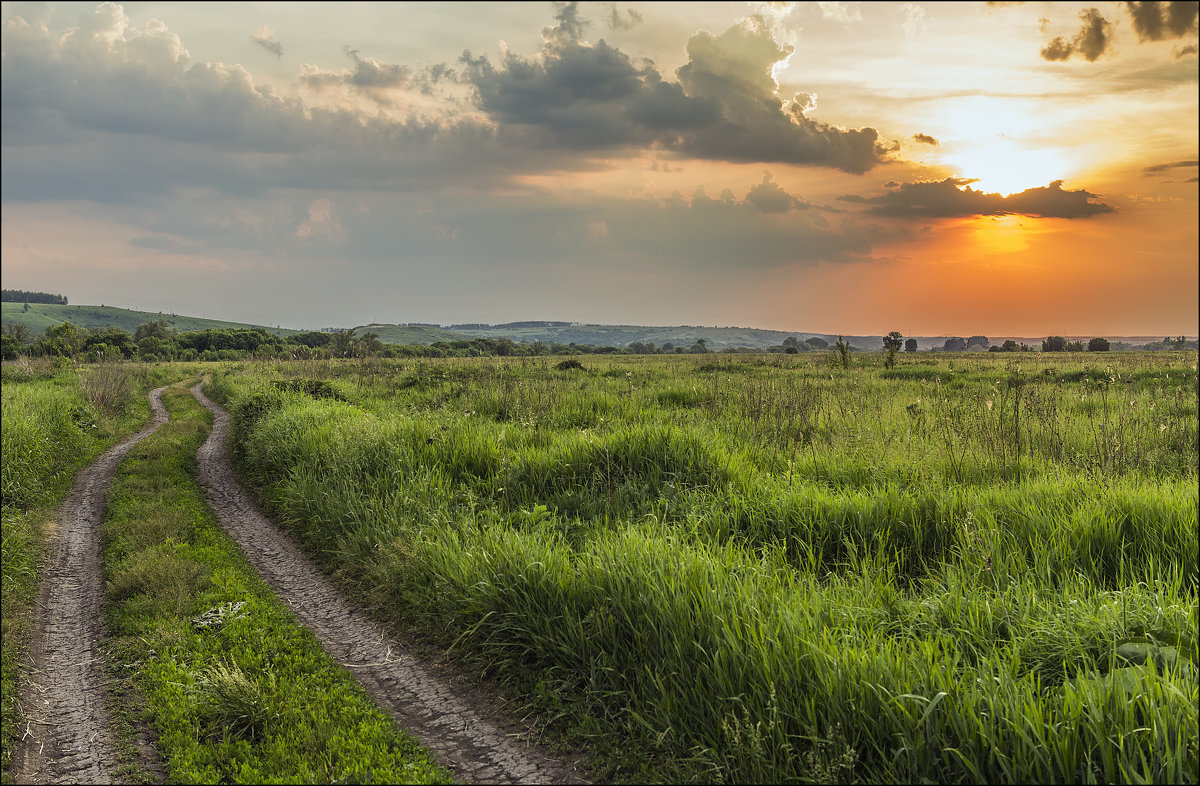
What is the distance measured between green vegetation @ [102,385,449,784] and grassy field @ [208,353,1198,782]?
86 centimetres

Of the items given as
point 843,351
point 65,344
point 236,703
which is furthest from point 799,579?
point 65,344

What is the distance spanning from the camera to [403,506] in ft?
24.9

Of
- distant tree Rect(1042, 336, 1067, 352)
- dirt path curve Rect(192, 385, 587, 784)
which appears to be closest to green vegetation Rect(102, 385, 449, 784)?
dirt path curve Rect(192, 385, 587, 784)

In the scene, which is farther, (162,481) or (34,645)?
(162,481)

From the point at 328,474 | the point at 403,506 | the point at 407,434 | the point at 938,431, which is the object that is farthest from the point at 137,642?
A: the point at 938,431

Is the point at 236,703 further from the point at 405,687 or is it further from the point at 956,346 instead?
the point at 956,346

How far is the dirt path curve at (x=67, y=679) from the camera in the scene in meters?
A: 4.00

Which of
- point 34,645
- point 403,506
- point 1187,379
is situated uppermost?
point 1187,379

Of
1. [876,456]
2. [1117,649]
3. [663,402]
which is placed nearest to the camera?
[1117,649]

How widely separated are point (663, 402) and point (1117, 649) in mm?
12254

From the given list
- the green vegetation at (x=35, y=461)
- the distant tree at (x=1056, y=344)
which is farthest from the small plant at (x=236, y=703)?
the distant tree at (x=1056, y=344)

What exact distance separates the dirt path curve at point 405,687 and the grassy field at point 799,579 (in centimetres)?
25

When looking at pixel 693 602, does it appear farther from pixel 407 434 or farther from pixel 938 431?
pixel 938 431

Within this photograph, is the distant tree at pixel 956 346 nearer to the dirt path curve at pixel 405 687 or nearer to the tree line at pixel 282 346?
the tree line at pixel 282 346
